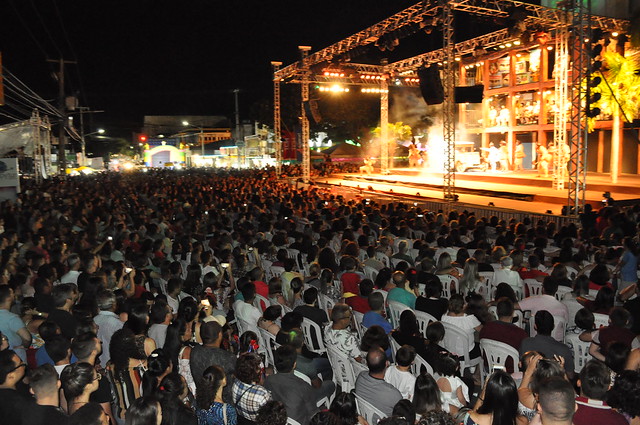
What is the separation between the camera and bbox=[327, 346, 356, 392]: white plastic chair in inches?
183

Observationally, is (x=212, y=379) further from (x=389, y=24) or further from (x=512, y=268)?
(x=389, y=24)

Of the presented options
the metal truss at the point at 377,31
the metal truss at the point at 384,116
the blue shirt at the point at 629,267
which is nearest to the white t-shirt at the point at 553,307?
the blue shirt at the point at 629,267

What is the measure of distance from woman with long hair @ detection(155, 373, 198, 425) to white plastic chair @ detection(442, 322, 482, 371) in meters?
2.72

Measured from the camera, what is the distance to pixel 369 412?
364cm

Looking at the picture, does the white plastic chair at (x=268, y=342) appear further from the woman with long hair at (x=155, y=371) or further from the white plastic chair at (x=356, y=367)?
the woman with long hair at (x=155, y=371)

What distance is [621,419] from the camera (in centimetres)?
308

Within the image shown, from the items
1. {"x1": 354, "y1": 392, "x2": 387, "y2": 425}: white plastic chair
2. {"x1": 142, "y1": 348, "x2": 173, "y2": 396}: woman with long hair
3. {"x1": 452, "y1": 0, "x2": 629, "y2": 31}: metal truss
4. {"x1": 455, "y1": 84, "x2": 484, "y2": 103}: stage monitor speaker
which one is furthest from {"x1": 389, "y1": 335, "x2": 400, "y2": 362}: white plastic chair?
{"x1": 455, "y1": 84, "x2": 484, "y2": 103}: stage monitor speaker

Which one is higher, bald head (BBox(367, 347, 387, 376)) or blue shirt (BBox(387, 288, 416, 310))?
bald head (BBox(367, 347, 387, 376))

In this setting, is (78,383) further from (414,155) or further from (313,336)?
(414,155)

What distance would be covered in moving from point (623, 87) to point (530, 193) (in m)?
5.93

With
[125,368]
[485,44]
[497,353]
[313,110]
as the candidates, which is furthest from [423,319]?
[313,110]

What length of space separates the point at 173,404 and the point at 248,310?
219cm

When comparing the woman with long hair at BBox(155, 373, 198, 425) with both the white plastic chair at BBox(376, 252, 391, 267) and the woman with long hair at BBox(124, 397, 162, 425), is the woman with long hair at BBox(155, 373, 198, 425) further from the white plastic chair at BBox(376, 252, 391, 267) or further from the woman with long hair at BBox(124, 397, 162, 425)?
the white plastic chair at BBox(376, 252, 391, 267)

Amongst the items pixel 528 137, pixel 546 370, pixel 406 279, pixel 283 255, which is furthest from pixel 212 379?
pixel 528 137
